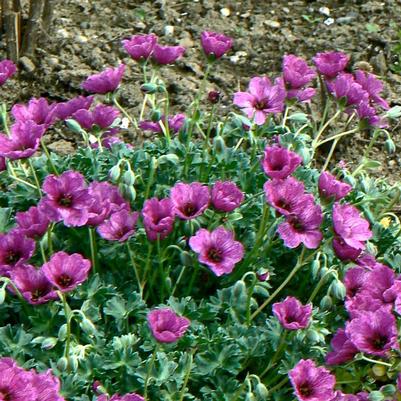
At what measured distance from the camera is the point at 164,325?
203 centimetres

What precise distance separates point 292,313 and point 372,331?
0.18 m

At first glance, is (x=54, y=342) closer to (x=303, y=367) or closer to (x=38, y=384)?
(x=38, y=384)

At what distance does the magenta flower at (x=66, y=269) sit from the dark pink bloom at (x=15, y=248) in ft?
0.42

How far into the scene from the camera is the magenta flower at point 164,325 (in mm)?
2006

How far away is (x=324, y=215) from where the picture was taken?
249 centimetres

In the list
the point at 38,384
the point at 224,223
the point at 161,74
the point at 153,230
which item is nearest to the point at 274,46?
the point at 161,74

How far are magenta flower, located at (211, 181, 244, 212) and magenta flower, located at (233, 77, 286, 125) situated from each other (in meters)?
0.30

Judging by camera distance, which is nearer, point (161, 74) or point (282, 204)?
point (282, 204)

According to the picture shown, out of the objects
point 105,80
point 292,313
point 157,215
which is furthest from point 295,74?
point 292,313

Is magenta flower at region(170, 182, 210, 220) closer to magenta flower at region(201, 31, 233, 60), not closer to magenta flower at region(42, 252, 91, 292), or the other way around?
magenta flower at region(42, 252, 91, 292)

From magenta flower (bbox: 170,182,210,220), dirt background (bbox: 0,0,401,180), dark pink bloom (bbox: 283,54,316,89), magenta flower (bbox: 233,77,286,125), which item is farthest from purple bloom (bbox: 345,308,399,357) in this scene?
dirt background (bbox: 0,0,401,180)

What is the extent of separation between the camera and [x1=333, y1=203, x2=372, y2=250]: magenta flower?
230 centimetres

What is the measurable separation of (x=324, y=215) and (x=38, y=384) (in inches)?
35.4

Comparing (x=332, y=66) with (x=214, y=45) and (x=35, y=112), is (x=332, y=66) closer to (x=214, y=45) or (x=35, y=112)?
(x=214, y=45)
